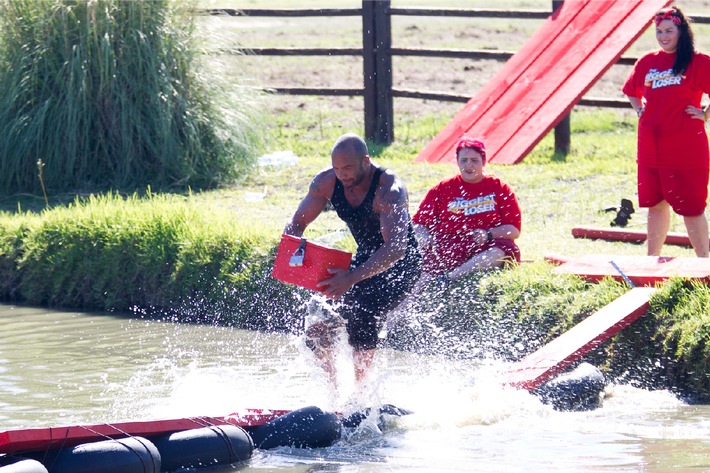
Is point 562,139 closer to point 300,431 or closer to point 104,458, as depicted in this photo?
point 300,431

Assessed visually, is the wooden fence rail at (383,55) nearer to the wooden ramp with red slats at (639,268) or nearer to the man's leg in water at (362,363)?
the wooden ramp with red slats at (639,268)

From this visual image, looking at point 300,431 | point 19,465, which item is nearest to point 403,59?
point 300,431

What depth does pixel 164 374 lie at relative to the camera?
785 centimetres

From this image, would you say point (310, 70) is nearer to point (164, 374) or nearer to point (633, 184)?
point (633, 184)

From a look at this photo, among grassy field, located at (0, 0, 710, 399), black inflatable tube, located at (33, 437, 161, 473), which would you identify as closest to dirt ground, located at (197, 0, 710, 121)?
grassy field, located at (0, 0, 710, 399)

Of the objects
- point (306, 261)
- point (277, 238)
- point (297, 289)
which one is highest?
point (306, 261)

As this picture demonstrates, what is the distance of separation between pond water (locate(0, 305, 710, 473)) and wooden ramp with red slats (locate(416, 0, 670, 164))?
499 cm

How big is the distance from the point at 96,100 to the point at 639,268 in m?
6.69

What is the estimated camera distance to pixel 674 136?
8484 millimetres

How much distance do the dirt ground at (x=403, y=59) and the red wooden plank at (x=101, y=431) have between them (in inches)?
296

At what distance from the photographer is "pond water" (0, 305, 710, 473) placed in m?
6.06

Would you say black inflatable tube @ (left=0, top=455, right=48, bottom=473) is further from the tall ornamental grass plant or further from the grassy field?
the tall ornamental grass plant

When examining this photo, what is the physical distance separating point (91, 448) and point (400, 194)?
7.26 ft

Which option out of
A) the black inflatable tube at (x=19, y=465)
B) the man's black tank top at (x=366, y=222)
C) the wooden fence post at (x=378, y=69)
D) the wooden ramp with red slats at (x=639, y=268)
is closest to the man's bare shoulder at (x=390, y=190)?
the man's black tank top at (x=366, y=222)
